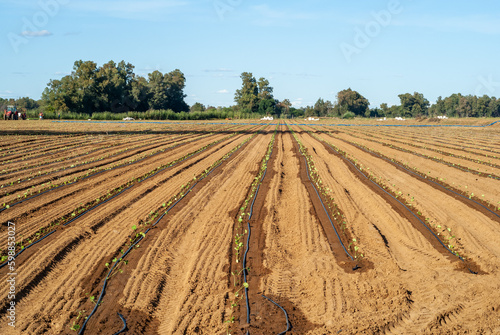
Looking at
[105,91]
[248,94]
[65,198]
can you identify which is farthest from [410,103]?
[65,198]

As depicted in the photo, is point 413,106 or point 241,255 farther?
point 413,106

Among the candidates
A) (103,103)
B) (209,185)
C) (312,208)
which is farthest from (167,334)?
(103,103)

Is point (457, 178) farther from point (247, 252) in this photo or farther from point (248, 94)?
point (248, 94)

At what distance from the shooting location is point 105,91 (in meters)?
70.4

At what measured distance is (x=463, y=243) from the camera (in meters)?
8.45

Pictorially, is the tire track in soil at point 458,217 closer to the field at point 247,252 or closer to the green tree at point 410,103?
the field at point 247,252

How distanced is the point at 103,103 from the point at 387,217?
67.7 metres

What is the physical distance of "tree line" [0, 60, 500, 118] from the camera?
222 feet

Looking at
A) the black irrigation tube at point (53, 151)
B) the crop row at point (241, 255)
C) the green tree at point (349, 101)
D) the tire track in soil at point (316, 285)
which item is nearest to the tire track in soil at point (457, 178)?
the tire track in soil at point (316, 285)

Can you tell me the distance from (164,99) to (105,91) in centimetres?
1601

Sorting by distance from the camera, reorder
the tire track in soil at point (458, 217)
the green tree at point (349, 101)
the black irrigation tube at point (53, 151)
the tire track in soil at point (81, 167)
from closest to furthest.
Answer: the tire track in soil at point (458, 217) → the tire track in soil at point (81, 167) → the black irrigation tube at point (53, 151) → the green tree at point (349, 101)

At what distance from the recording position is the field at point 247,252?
5656 millimetres

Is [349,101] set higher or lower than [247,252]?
higher

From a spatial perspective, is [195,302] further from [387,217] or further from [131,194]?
[131,194]
